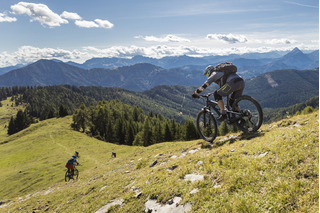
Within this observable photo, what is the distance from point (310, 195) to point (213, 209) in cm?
234

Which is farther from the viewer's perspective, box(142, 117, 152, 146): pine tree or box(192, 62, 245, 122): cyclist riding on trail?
box(142, 117, 152, 146): pine tree

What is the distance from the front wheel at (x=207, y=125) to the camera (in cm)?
1242

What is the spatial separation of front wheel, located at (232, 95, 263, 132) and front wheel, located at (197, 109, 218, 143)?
164 cm

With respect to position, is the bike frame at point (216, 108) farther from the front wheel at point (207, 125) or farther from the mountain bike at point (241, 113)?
the front wheel at point (207, 125)

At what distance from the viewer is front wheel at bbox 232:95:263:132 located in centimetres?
1060

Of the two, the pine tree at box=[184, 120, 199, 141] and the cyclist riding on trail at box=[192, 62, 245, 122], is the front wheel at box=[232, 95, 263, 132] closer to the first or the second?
the cyclist riding on trail at box=[192, 62, 245, 122]

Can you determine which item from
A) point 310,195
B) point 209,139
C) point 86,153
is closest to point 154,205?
point 310,195

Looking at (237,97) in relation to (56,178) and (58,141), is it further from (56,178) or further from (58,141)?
(58,141)

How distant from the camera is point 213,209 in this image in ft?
17.3

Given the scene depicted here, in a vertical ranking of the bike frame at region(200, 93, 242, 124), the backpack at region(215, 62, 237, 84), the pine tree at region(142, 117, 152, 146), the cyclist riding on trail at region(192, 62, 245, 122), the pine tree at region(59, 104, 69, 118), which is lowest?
the pine tree at region(142, 117, 152, 146)

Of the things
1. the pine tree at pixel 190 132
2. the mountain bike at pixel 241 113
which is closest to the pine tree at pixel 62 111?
the pine tree at pixel 190 132

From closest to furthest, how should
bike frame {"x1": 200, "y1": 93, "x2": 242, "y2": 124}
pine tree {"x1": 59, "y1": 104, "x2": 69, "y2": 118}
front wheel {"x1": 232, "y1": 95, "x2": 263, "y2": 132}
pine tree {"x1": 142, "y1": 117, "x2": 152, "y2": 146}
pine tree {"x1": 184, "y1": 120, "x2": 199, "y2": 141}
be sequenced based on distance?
front wheel {"x1": 232, "y1": 95, "x2": 263, "y2": 132} < bike frame {"x1": 200, "y1": 93, "x2": 242, "y2": 124} < pine tree {"x1": 184, "y1": 120, "x2": 199, "y2": 141} < pine tree {"x1": 142, "y1": 117, "x2": 152, "y2": 146} < pine tree {"x1": 59, "y1": 104, "x2": 69, "y2": 118}

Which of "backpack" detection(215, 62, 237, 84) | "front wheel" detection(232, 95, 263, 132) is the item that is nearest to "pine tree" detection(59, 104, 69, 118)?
"backpack" detection(215, 62, 237, 84)

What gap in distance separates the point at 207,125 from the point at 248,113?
10.7ft
